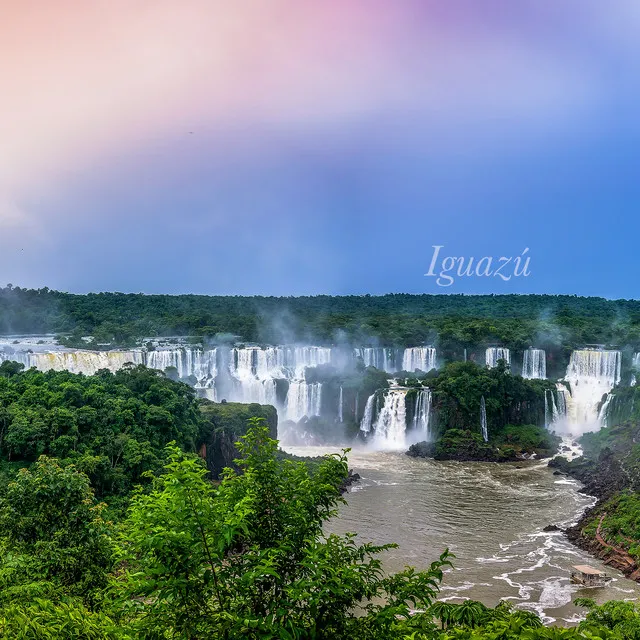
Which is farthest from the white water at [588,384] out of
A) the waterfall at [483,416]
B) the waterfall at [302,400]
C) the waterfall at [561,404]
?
the waterfall at [302,400]

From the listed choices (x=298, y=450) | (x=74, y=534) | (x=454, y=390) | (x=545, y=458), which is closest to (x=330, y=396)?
(x=298, y=450)

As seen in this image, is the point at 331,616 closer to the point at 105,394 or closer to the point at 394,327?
the point at 105,394

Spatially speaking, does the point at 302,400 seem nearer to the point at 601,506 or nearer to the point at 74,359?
the point at 74,359

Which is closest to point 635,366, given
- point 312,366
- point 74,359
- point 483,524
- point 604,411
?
point 604,411

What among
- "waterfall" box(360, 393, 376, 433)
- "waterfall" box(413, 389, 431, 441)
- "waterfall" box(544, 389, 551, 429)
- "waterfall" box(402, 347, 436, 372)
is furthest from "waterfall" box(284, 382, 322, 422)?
"waterfall" box(544, 389, 551, 429)

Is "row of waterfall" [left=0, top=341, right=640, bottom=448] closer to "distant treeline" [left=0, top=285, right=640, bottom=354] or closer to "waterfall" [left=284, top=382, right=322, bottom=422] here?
"waterfall" [left=284, top=382, right=322, bottom=422]

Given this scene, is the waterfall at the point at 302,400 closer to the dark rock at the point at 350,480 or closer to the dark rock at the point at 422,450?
the dark rock at the point at 422,450
